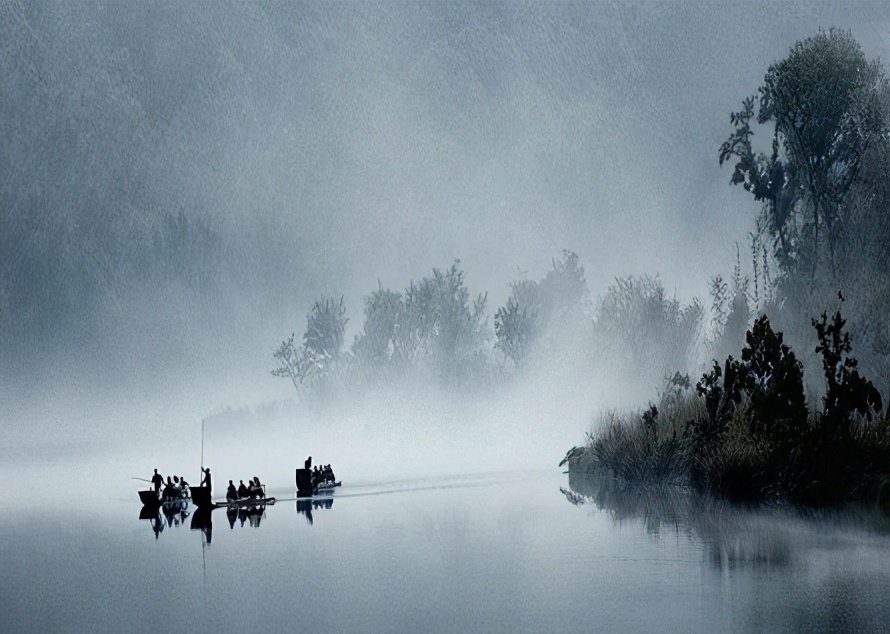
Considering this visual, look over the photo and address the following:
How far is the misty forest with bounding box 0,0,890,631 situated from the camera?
150ft

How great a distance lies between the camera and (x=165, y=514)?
3775 centimetres

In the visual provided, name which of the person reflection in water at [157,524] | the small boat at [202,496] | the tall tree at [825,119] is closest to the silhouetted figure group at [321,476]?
the person reflection in water at [157,524]

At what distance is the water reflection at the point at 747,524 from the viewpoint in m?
19.0

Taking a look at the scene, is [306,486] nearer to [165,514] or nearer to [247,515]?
[165,514]

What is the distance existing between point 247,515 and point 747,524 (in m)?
15.2

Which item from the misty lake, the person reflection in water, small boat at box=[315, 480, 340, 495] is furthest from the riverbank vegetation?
the person reflection in water

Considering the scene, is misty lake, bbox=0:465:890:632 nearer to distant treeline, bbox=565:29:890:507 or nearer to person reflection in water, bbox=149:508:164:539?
person reflection in water, bbox=149:508:164:539

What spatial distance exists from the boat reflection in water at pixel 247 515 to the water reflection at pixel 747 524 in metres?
7.23

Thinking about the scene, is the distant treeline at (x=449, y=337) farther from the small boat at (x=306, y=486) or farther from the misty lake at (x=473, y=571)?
the misty lake at (x=473, y=571)

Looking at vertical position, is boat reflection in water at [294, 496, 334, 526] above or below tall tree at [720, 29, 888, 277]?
below

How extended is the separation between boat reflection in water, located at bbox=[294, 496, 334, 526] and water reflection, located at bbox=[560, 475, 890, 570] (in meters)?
6.66

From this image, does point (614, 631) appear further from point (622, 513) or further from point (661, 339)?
point (661, 339)

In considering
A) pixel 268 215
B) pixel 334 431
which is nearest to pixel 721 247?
pixel 334 431

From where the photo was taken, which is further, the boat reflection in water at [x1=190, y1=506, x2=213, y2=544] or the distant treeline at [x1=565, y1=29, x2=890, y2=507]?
the boat reflection in water at [x1=190, y1=506, x2=213, y2=544]
